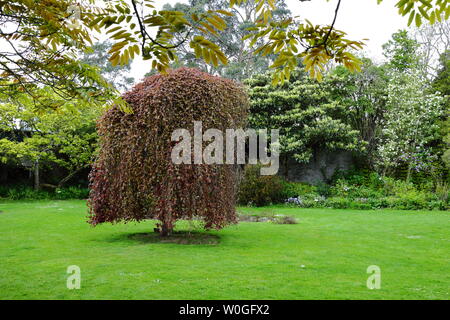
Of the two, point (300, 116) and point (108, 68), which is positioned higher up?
point (108, 68)

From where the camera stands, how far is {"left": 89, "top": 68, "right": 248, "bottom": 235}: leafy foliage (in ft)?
20.3

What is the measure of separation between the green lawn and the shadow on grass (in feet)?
0.34

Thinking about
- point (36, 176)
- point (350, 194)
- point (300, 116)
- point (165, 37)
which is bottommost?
point (350, 194)

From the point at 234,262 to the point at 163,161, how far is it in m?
2.00

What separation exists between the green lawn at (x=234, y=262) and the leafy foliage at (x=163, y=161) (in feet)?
2.07

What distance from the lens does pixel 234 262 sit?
17.1ft

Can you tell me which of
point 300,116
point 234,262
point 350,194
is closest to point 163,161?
point 234,262

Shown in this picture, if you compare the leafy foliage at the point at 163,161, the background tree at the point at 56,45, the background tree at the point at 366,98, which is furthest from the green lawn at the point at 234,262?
the background tree at the point at 366,98

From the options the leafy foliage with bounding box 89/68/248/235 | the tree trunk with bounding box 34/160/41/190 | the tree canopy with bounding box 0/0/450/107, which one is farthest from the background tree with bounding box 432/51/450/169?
the tree trunk with bounding box 34/160/41/190

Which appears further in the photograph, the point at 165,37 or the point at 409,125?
the point at 409,125

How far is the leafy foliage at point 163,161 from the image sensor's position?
244 inches

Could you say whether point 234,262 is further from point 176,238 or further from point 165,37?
point 165,37

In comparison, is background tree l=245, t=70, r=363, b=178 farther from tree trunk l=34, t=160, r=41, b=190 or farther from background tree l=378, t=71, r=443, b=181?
tree trunk l=34, t=160, r=41, b=190
